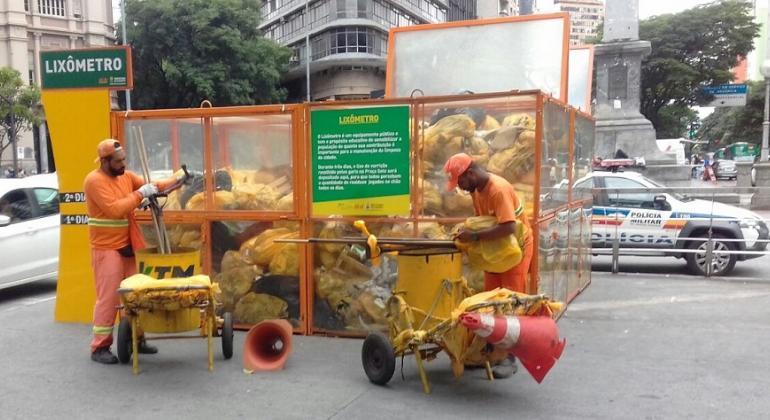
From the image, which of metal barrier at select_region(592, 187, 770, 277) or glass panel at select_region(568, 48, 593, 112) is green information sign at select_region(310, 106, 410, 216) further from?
metal barrier at select_region(592, 187, 770, 277)

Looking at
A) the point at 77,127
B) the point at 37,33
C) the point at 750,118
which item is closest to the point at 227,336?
the point at 77,127

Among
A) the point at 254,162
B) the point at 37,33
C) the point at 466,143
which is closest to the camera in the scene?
the point at 466,143

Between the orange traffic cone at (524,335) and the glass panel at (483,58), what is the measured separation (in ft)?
14.2

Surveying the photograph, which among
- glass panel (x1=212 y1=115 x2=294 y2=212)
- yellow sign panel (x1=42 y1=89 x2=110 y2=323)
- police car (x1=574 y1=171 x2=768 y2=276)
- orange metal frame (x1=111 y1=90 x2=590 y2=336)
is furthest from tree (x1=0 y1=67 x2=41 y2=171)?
police car (x1=574 y1=171 x2=768 y2=276)

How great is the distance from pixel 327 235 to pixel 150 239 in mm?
1931

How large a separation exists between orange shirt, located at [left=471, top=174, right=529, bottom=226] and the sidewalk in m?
A: 1.28

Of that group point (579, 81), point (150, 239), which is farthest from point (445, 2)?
point (150, 239)

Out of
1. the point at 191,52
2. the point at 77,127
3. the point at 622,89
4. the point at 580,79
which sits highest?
the point at 191,52

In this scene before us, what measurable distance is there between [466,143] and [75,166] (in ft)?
13.5

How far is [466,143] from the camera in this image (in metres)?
5.90

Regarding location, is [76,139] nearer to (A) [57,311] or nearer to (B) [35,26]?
(A) [57,311]

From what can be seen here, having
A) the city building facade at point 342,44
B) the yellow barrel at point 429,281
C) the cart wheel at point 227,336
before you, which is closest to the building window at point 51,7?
the city building facade at point 342,44

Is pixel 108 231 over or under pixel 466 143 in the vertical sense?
under

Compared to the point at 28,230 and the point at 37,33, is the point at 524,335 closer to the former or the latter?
the point at 28,230
